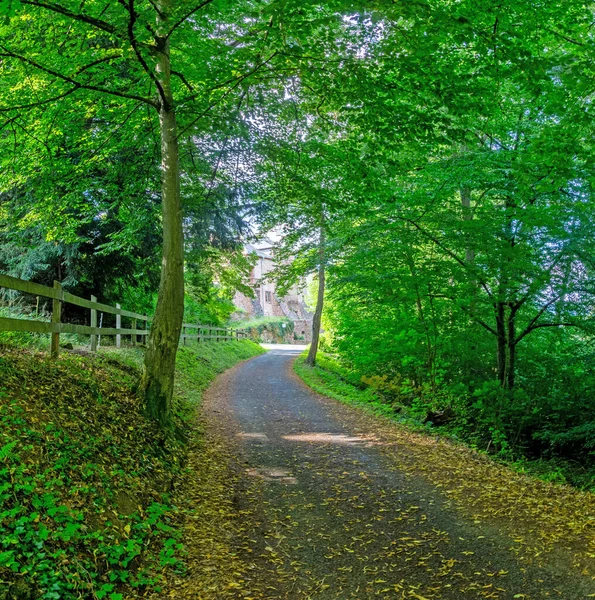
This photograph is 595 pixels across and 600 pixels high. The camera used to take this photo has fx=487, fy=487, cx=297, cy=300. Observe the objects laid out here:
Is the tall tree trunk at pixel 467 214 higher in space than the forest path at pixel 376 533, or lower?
higher

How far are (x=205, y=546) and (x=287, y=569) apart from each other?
83cm

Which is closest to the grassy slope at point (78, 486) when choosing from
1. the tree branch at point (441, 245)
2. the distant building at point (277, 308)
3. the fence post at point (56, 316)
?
the fence post at point (56, 316)

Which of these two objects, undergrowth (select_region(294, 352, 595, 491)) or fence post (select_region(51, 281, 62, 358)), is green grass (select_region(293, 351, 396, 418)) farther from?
fence post (select_region(51, 281, 62, 358))

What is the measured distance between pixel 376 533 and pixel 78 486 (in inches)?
112

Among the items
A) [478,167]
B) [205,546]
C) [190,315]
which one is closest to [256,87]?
[478,167]

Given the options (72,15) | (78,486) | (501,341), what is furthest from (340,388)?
(72,15)

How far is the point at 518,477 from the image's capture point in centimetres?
677

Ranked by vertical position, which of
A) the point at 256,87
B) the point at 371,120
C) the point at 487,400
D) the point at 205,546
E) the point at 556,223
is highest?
the point at 256,87

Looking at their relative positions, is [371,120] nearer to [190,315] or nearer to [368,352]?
[368,352]

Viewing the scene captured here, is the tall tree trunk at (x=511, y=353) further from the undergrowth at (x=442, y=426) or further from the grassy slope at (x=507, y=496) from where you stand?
the grassy slope at (x=507, y=496)

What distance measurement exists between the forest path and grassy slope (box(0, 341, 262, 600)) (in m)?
0.98

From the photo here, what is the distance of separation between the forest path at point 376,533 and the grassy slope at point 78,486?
3.21ft

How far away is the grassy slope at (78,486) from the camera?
10.5 ft

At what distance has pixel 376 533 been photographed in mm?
4836
